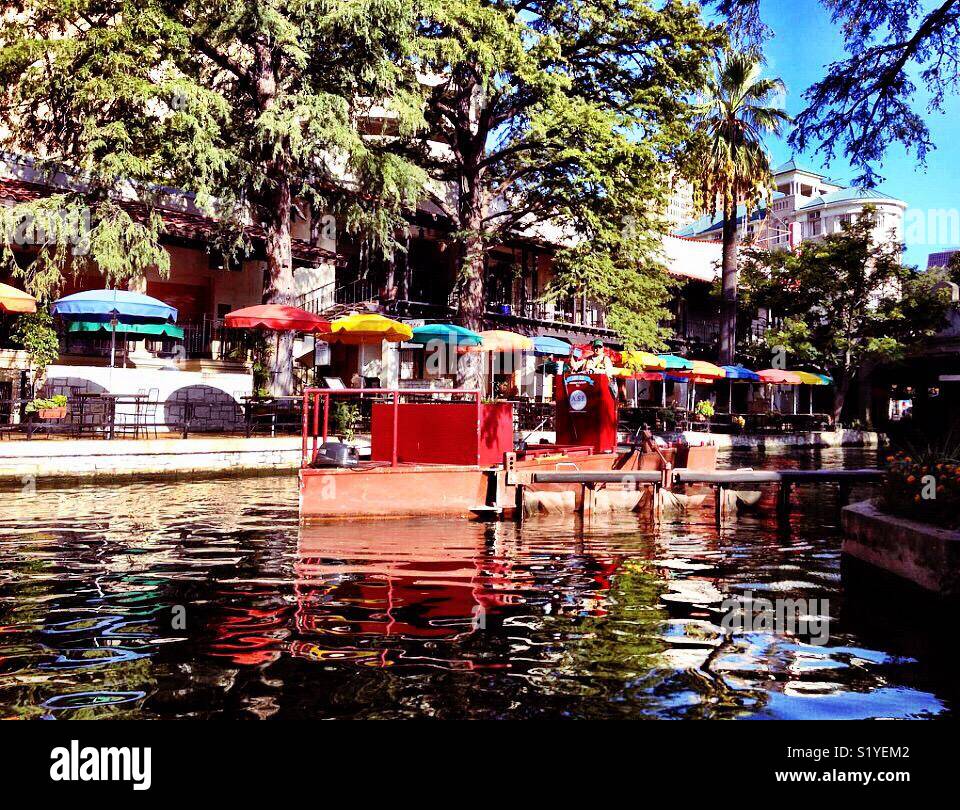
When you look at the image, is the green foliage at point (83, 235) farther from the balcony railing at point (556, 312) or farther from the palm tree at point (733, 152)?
the palm tree at point (733, 152)

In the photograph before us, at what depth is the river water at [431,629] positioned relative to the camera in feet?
14.5

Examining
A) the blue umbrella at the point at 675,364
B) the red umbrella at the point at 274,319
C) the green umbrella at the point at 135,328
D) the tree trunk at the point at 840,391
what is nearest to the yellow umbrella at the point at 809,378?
the tree trunk at the point at 840,391

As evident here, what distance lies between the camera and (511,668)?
493cm

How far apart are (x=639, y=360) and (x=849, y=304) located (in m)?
16.8

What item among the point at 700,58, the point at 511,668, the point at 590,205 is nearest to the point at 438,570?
the point at 511,668

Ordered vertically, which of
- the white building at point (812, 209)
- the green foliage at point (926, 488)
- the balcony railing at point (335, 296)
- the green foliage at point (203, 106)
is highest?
the white building at point (812, 209)

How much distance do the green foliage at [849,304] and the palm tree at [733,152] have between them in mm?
3272

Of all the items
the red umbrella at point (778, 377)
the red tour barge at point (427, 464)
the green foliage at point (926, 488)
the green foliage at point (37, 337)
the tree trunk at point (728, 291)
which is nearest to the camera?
the green foliage at point (926, 488)

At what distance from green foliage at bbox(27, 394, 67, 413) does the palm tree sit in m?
26.7

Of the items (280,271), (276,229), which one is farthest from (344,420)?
(276,229)

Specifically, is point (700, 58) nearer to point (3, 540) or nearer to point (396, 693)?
point (3, 540)

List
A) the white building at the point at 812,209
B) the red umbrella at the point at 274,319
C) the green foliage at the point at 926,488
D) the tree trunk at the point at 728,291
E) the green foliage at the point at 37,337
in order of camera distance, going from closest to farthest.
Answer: the green foliage at the point at 926,488 → the red umbrella at the point at 274,319 → the green foliage at the point at 37,337 → the tree trunk at the point at 728,291 → the white building at the point at 812,209

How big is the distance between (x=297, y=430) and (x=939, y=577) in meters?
17.7

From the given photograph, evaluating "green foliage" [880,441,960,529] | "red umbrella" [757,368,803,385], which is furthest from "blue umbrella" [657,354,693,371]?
"green foliage" [880,441,960,529]
